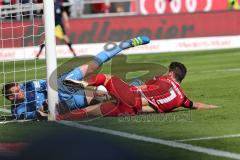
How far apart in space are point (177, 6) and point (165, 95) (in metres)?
19.0

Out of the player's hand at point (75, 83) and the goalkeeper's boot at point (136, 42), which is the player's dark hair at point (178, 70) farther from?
the player's hand at point (75, 83)

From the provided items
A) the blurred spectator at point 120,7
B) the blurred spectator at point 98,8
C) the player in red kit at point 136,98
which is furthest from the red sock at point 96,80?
the blurred spectator at point 120,7

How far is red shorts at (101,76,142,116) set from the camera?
35.2 feet

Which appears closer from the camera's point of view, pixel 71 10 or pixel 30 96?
pixel 30 96

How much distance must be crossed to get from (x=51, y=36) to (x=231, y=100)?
328cm

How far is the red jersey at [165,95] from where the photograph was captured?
1073 centimetres

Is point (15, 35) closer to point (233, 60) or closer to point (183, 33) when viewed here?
point (233, 60)

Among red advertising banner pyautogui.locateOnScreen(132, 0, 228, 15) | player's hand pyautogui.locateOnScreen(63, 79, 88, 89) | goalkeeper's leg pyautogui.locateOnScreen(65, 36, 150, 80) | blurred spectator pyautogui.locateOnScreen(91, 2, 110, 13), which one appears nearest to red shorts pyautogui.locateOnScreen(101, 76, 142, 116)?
goalkeeper's leg pyautogui.locateOnScreen(65, 36, 150, 80)

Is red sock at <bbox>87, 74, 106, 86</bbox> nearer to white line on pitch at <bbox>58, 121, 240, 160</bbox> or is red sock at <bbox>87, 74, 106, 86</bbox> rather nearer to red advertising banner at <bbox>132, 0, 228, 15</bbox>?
white line on pitch at <bbox>58, 121, 240, 160</bbox>

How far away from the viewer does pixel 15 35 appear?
2031cm

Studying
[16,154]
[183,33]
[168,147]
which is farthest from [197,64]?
[16,154]

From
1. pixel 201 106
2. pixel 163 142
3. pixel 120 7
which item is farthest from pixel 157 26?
pixel 163 142

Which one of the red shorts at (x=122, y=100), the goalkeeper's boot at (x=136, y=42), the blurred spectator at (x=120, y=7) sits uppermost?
the goalkeeper's boot at (x=136, y=42)

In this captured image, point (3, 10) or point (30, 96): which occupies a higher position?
point (3, 10)
